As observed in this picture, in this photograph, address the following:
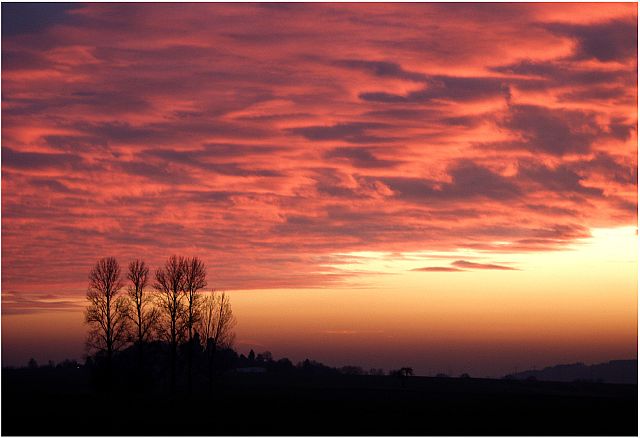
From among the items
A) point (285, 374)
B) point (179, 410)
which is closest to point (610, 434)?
point (179, 410)

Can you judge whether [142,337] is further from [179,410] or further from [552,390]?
[552,390]

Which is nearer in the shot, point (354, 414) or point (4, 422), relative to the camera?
point (4, 422)

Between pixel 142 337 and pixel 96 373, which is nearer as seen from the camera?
pixel 96 373

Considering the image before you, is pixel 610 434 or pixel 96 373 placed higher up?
pixel 96 373

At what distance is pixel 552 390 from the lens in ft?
412

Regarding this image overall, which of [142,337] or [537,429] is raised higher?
[142,337]

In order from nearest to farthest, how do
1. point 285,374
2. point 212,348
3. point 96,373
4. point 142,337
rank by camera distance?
point 96,373 < point 142,337 < point 212,348 < point 285,374

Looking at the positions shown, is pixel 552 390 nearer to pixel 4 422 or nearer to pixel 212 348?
pixel 212 348

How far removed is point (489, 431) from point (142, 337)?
4845 centimetres

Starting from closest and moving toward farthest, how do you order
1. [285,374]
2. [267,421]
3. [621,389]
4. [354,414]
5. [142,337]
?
[267,421] → [354,414] → [142,337] → [621,389] → [285,374]

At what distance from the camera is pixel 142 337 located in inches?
3644

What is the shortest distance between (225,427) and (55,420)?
12218 millimetres

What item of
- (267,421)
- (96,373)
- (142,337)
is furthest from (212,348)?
(267,421)

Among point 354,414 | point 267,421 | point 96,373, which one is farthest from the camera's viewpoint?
point 96,373
